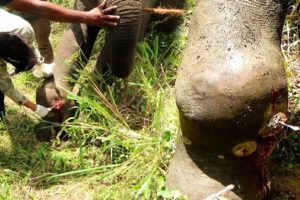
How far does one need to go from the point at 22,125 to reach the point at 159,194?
1.15 meters

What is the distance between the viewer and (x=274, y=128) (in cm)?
216

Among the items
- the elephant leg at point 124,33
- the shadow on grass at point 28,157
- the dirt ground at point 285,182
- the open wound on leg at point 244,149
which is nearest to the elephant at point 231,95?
the open wound on leg at point 244,149

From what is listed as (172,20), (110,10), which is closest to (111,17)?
(110,10)

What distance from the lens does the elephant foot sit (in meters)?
2.31

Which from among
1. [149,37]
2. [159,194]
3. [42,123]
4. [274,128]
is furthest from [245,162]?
[149,37]

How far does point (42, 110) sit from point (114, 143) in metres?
0.44

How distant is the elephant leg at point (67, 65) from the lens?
10.2 ft

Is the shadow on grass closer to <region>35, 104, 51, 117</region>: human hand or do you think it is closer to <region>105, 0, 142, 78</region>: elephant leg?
<region>35, 104, 51, 117</region>: human hand

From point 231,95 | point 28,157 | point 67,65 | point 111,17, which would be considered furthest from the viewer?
point 67,65

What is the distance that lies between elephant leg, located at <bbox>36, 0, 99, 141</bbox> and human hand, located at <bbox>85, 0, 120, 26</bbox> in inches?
14.5

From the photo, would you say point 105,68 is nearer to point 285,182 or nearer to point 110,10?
point 110,10

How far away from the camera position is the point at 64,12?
2.88m

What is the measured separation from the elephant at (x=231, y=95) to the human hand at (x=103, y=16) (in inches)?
23.2

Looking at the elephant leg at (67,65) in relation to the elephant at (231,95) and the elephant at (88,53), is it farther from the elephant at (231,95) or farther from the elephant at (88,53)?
the elephant at (231,95)
